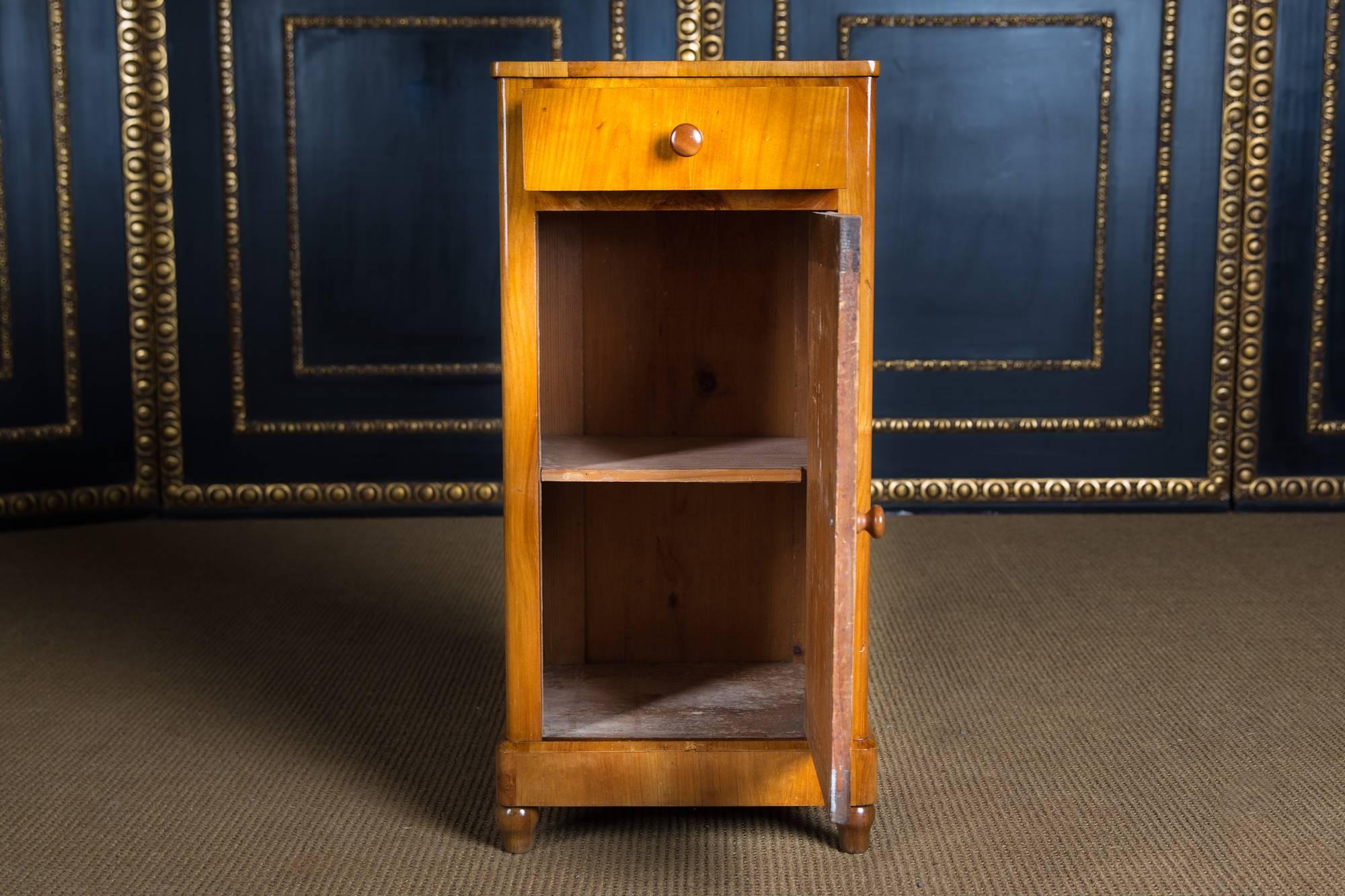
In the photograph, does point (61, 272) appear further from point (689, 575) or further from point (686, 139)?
point (686, 139)

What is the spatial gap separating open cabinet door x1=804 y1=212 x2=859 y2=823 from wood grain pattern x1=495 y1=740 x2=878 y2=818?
100mm

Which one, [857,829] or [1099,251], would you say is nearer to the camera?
[857,829]

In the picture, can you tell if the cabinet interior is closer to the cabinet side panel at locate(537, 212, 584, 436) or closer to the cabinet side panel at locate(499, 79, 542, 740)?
the cabinet side panel at locate(537, 212, 584, 436)

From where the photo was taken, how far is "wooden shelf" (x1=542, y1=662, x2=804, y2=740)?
1468mm

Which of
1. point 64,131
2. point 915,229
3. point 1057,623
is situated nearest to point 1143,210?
point 915,229

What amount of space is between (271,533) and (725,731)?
5.10ft

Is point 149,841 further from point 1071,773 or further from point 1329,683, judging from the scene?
point 1329,683

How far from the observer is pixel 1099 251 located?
2.88 metres

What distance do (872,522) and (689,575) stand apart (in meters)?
0.47

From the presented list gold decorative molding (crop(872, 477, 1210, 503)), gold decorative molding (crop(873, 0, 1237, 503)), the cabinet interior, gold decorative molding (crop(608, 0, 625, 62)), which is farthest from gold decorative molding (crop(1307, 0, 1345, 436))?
the cabinet interior

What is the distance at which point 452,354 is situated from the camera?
2.87 meters

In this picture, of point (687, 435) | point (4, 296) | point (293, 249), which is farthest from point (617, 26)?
point (687, 435)

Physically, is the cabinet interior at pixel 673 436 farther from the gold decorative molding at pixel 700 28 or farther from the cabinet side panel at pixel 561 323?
the gold decorative molding at pixel 700 28

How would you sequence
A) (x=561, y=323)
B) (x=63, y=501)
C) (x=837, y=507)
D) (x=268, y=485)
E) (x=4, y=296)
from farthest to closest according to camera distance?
(x=268, y=485), (x=63, y=501), (x=4, y=296), (x=561, y=323), (x=837, y=507)
